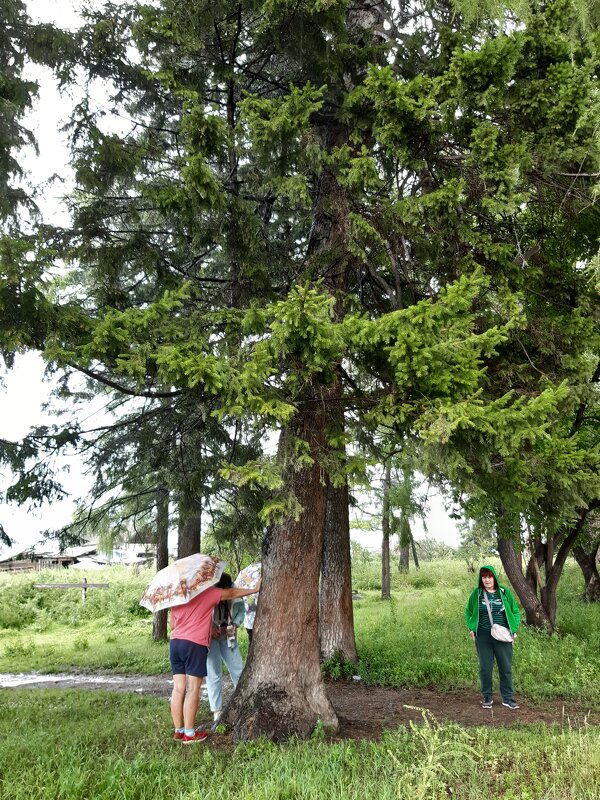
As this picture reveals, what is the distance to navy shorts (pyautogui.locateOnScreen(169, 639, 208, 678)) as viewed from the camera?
18.5ft

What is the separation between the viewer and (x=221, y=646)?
684 cm

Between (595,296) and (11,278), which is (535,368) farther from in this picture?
(11,278)

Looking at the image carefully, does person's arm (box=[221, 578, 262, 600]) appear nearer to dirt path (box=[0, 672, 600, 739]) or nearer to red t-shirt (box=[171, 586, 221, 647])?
red t-shirt (box=[171, 586, 221, 647])

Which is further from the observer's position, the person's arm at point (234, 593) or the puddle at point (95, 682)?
the puddle at point (95, 682)

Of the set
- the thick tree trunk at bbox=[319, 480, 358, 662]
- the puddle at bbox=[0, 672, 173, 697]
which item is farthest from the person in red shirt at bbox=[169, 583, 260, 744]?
the thick tree trunk at bbox=[319, 480, 358, 662]

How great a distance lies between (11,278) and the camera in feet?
15.4

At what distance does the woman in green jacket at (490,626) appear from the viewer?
7.14m

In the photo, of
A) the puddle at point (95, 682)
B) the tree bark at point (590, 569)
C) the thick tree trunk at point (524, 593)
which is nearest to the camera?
the puddle at point (95, 682)

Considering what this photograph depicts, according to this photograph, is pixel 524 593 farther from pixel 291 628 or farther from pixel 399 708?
pixel 291 628

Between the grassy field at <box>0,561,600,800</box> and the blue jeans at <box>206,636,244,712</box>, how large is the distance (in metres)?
0.55

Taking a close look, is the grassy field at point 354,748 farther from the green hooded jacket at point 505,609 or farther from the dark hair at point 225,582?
the dark hair at point 225,582

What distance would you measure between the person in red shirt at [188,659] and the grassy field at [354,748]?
21 centimetres

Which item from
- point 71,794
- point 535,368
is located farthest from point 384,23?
point 71,794

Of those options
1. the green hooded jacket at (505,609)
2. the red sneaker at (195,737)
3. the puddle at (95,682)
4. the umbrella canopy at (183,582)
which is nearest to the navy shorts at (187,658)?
the umbrella canopy at (183,582)
